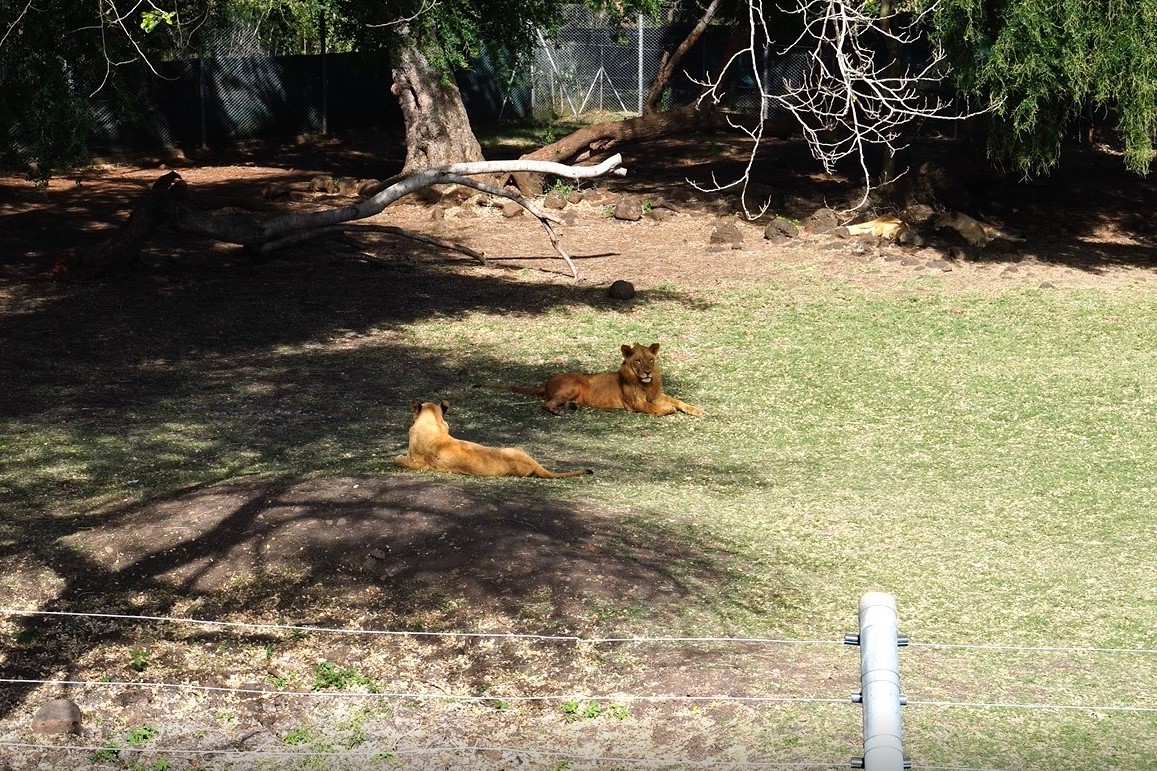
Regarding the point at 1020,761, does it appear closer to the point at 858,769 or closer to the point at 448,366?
the point at 858,769

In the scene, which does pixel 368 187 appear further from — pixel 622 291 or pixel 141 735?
pixel 141 735

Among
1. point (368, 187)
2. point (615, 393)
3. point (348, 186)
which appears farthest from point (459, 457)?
point (348, 186)

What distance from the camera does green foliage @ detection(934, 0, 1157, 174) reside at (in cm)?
1702

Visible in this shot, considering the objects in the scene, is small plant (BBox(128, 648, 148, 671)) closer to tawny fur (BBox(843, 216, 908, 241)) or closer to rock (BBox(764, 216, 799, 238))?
rock (BBox(764, 216, 799, 238))

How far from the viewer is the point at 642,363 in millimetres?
12438

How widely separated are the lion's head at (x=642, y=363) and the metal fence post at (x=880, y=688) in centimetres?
871

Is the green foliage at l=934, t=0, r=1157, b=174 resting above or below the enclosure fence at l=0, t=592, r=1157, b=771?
above

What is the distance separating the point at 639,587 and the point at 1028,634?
204 cm

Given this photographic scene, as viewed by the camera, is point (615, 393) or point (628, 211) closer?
point (615, 393)

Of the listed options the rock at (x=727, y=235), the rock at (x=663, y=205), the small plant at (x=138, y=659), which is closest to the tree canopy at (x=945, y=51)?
the rock at (x=727, y=235)

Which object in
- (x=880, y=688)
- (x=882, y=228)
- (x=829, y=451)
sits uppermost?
(x=880, y=688)

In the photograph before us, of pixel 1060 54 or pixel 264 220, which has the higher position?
pixel 1060 54

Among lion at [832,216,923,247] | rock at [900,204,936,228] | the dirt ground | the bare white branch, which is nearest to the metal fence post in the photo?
the dirt ground

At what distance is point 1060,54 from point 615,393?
317 inches
